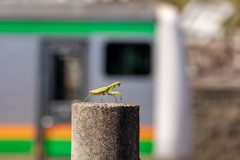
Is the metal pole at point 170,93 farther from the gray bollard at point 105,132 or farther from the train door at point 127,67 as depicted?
the gray bollard at point 105,132

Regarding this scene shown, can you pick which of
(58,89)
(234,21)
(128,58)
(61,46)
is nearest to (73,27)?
(61,46)

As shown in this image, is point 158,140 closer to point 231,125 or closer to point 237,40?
point 231,125

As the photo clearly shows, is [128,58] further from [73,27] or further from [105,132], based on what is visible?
[105,132]

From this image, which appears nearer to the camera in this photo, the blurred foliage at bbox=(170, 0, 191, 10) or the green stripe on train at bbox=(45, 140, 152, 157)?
the green stripe on train at bbox=(45, 140, 152, 157)

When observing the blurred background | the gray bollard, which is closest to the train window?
the blurred background

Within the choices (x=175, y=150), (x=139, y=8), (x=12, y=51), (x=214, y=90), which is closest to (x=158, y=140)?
(x=175, y=150)

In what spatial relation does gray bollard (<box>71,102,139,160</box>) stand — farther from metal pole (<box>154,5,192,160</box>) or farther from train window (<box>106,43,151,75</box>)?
train window (<box>106,43,151,75</box>)

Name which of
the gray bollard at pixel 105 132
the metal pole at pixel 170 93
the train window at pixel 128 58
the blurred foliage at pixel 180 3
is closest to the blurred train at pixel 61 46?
the train window at pixel 128 58

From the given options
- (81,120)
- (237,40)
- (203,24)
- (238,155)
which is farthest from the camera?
(203,24)

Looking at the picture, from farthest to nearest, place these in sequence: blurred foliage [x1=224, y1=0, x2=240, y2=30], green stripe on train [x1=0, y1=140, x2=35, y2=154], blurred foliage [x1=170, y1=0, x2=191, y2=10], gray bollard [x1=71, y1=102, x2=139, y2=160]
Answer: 1. blurred foliage [x1=170, y1=0, x2=191, y2=10]
2. blurred foliage [x1=224, y1=0, x2=240, y2=30]
3. green stripe on train [x1=0, y1=140, x2=35, y2=154]
4. gray bollard [x1=71, y1=102, x2=139, y2=160]
